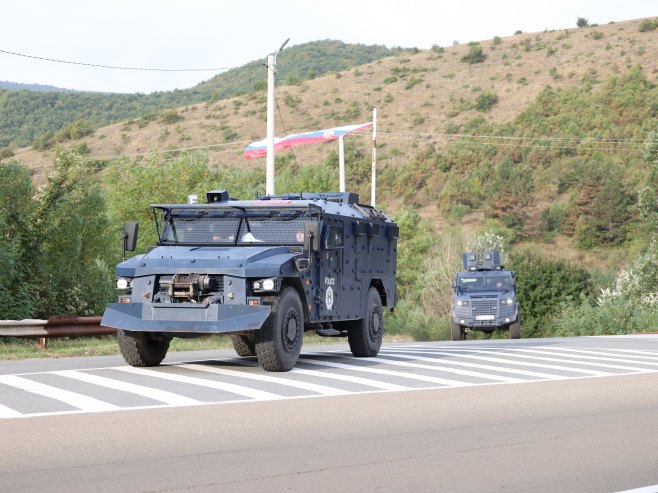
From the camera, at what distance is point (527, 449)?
32.7ft

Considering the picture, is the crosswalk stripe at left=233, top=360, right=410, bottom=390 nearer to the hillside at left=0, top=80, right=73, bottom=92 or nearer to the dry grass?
the dry grass

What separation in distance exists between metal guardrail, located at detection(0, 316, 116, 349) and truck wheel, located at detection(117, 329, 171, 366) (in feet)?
17.6

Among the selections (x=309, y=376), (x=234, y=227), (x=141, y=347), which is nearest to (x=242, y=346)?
(x=234, y=227)

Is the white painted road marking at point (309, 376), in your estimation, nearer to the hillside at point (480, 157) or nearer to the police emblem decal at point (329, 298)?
the police emblem decal at point (329, 298)

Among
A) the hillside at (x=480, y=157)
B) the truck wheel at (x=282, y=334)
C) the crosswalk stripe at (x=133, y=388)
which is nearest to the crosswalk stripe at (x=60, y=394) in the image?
the crosswalk stripe at (x=133, y=388)

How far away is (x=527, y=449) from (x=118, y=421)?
12.7ft

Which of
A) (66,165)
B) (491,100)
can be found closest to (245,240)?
(66,165)

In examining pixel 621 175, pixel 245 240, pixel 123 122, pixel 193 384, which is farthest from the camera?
pixel 123 122

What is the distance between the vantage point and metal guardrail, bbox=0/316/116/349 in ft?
74.0

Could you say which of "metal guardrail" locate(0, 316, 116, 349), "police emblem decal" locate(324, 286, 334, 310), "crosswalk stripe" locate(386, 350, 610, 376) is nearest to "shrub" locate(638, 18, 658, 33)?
"metal guardrail" locate(0, 316, 116, 349)

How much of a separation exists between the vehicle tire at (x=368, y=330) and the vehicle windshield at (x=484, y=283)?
19.7 metres

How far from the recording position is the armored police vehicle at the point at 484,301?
126ft

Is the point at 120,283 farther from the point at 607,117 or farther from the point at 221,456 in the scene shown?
the point at 607,117

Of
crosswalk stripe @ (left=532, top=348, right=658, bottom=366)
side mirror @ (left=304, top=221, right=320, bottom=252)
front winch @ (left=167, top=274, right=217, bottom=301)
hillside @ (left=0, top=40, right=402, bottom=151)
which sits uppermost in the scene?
hillside @ (left=0, top=40, right=402, bottom=151)
